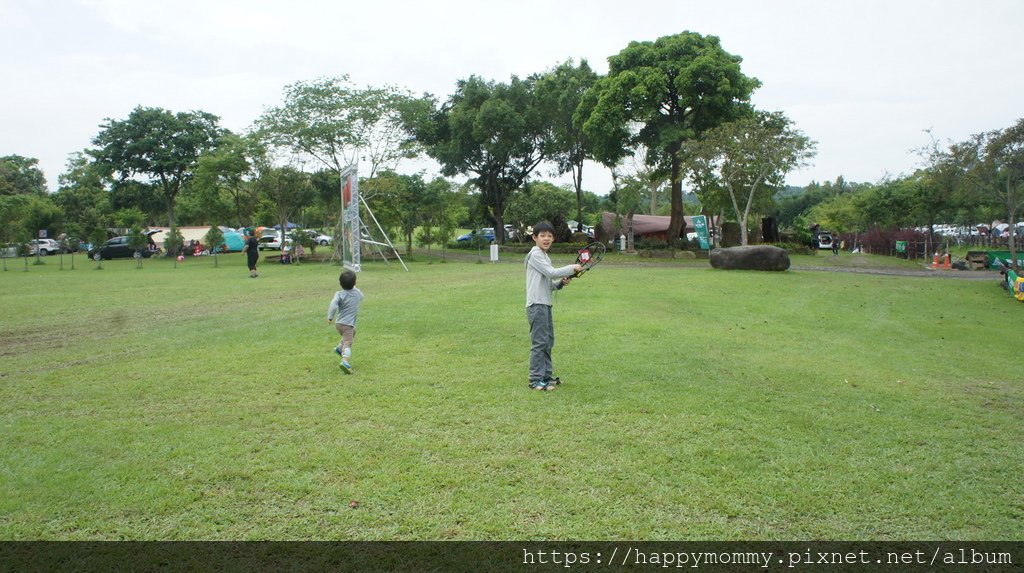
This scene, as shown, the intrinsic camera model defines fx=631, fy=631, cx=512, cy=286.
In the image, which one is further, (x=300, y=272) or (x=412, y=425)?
A: (x=300, y=272)

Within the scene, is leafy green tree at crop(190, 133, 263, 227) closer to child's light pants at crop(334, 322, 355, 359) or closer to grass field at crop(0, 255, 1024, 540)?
grass field at crop(0, 255, 1024, 540)

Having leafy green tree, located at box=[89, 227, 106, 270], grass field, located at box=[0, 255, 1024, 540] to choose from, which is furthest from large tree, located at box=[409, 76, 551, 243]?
grass field, located at box=[0, 255, 1024, 540]

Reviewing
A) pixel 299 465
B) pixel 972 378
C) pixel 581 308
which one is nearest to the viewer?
pixel 299 465

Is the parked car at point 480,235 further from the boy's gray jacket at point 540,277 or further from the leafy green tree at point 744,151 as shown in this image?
the boy's gray jacket at point 540,277

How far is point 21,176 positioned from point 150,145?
31.3 metres

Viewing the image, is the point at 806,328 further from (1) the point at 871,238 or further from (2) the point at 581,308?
(1) the point at 871,238

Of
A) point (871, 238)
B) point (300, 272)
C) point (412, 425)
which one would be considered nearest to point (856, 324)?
point (412, 425)

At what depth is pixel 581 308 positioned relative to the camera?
13133 mm

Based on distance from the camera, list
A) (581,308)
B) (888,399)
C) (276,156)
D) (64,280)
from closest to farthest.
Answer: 1. (888,399)
2. (581,308)
3. (64,280)
4. (276,156)

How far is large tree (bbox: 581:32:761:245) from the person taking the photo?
3022 centimetres

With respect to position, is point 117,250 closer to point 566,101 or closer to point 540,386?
point 566,101

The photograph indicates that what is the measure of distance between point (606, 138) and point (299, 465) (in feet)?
100

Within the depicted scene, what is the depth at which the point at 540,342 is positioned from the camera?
22.6 feet

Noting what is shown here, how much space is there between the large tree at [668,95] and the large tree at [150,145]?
80.0ft
